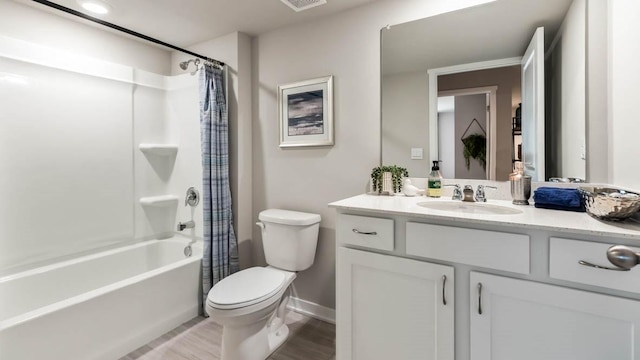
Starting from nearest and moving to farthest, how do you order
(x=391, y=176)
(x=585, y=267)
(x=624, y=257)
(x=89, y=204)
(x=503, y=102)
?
(x=624, y=257)
(x=585, y=267)
(x=503, y=102)
(x=391, y=176)
(x=89, y=204)

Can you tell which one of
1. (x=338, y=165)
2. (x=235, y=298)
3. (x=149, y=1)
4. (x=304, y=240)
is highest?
(x=149, y=1)

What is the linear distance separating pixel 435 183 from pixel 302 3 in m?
1.43

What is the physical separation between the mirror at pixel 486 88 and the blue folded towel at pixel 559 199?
0.66 ft

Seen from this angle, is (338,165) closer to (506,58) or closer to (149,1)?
(506,58)

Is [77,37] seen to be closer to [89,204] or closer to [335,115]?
[89,204]

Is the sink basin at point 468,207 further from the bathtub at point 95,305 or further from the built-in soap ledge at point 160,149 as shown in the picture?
the built-in soap ledge at point 160,149

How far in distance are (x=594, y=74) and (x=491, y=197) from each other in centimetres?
73

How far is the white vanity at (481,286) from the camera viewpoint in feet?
3.13

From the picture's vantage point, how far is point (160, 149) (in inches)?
108

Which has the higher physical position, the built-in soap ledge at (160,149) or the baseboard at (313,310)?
the built-in soap ledge at (160,149)

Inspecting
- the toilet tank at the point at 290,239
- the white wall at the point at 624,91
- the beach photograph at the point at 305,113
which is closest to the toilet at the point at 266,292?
the toilet tank at the point at 290,239

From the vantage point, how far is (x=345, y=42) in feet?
6.72

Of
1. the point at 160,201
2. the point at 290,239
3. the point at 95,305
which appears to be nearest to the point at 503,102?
the point at 290,239

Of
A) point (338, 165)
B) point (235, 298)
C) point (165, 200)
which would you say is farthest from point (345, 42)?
point (165, 200)
